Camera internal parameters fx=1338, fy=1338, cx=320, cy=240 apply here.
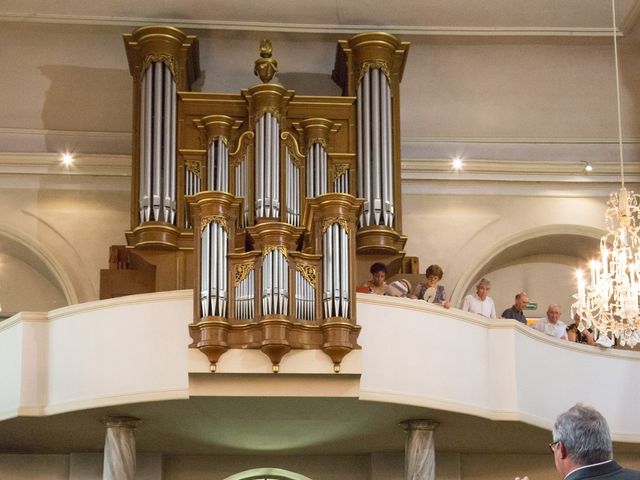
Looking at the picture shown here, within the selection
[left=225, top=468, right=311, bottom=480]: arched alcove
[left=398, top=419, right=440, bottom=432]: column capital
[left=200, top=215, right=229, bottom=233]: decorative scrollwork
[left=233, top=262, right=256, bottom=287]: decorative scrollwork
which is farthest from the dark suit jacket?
[left=398, top=419, right=440, bottom=432]: column capital

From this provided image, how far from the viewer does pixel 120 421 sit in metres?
14.4

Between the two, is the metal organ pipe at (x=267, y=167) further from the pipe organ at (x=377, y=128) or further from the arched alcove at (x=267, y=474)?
the arched alcove at (x=267, y=474)

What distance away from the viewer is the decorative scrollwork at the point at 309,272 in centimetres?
→ 1316

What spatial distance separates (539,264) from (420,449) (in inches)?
204

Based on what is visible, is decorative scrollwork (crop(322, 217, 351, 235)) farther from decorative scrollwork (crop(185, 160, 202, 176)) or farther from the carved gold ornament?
the carved gold ornament

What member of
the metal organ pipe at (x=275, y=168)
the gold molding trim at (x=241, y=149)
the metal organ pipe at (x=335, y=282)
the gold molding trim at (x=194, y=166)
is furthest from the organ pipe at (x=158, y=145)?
the metal organ pipe at (x=335, y=282)

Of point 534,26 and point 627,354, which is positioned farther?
point 534,26

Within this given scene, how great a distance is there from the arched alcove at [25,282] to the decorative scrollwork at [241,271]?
5228 millimetres

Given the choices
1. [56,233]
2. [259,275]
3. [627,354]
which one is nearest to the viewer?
[259,275]

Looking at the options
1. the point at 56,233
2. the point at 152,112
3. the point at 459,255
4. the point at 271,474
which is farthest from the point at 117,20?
the point at 271,474

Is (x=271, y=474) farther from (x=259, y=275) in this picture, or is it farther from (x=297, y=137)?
(x=297, y=137)

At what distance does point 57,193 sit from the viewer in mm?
17938

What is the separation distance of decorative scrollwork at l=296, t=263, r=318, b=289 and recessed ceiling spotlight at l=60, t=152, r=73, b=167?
579cm

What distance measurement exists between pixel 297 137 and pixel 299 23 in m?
2.17
